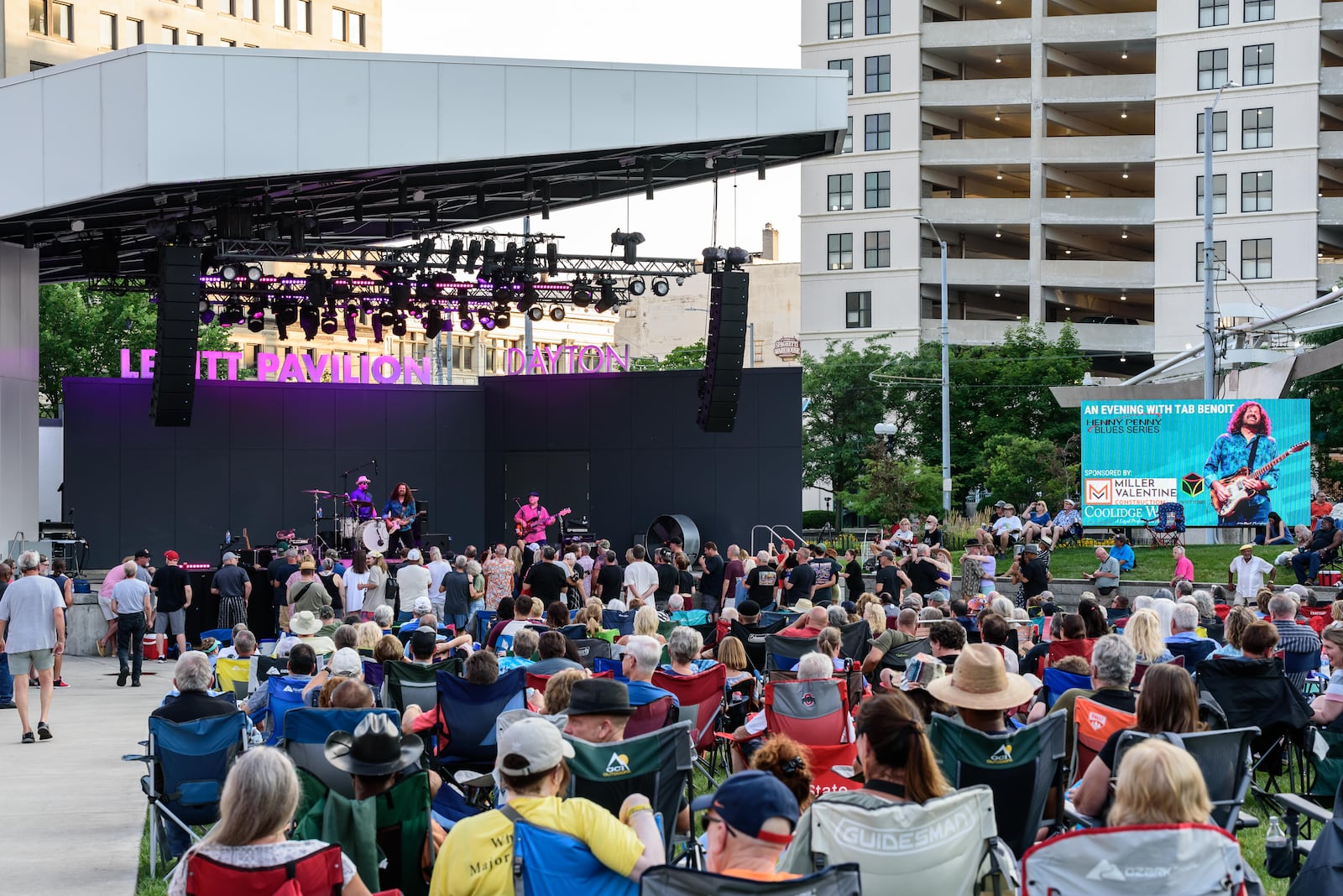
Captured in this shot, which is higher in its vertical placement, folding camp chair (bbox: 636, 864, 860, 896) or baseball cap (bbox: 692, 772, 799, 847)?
baseball cap (bbox: 692, 772, 799, 847)

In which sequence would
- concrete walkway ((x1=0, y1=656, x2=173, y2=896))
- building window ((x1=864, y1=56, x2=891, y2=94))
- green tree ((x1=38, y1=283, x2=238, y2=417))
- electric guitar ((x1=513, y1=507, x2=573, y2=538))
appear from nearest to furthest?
concrete walkway ((x1=0, y1=656, x2=173, y2=896))
electric guitar ((x1=513, y1=507, x2=573, y2=538))
green tree ((x1=38, y1=283, x2=238, y2=417))
building window ((x1=864, y1=56, x2=891, y2=94))

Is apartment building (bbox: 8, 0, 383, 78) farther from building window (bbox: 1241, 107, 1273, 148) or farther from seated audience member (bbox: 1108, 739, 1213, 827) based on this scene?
seated audience member (bbox: 1108, 739, 1213, 827)

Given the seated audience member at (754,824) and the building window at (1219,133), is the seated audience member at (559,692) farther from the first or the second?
the building window at (1219,133)

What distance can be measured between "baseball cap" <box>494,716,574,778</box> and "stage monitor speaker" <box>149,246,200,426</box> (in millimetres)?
15832

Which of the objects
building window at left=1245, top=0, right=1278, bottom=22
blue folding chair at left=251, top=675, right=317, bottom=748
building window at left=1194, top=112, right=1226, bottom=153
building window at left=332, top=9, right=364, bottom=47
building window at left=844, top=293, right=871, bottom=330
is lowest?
blue folding chair at left=251, top=675, right=317, bottom=748

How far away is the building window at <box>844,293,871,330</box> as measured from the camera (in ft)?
189

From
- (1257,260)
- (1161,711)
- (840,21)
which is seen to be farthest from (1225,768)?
(840,21)

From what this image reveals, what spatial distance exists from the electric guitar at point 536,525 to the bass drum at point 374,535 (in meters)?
3.14

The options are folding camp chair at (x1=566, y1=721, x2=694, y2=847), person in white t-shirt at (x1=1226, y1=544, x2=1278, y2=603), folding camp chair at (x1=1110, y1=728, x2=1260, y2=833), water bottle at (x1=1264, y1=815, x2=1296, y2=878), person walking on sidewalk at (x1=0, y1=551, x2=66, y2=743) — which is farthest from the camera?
person in white t-shirt at (x1=1226, y1=544, x2=1278, y2=603)

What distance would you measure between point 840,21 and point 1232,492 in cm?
3679

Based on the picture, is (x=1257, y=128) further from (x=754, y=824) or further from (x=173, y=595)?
(x=754, y=824)

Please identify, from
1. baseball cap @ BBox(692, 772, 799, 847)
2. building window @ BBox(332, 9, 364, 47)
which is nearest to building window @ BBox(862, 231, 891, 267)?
building window @ BBox(332, 9, 364, 47)

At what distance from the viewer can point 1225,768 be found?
6.27 metres

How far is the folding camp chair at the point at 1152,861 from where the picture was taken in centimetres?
407
